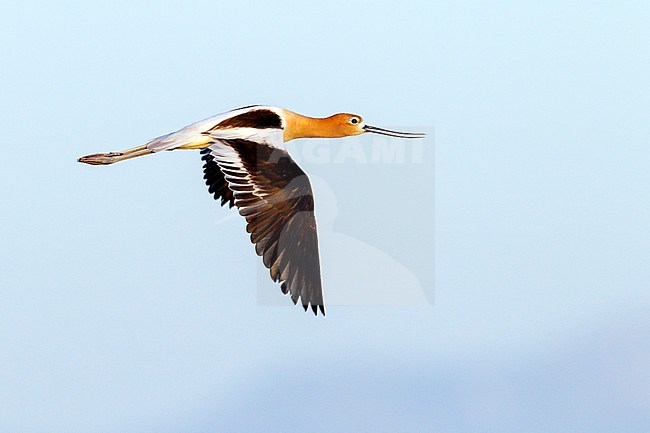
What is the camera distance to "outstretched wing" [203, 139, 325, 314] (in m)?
14.6

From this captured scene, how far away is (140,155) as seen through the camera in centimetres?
1608

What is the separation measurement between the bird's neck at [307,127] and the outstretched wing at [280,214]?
89cm

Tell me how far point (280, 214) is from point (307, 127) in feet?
5.03

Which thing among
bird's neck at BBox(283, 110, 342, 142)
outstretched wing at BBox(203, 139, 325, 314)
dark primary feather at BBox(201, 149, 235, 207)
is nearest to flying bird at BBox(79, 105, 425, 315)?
outstretched wing at BBox(203, 139, 325, 314)

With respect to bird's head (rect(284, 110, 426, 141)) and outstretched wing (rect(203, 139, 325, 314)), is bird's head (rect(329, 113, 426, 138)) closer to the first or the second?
bird's head (rect(284, 110, 426, 141))

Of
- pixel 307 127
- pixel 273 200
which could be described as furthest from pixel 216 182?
pixel 273 200

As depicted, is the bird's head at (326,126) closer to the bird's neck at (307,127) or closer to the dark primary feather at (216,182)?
the bird's neck at (307,127)

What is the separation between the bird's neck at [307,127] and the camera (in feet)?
51.5

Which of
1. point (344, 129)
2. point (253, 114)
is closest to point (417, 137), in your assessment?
point (344, 129)

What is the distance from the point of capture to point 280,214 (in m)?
14.7

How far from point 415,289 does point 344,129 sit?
1808 millimetres

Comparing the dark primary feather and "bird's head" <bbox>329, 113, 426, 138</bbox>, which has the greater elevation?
"bird's head" <bbox>329, 113, 426, 138</bbox>

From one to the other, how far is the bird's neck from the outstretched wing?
887 millimetres

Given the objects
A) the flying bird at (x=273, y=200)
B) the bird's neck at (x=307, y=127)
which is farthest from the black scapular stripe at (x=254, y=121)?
the bird's neck at (x=307, y=127)
